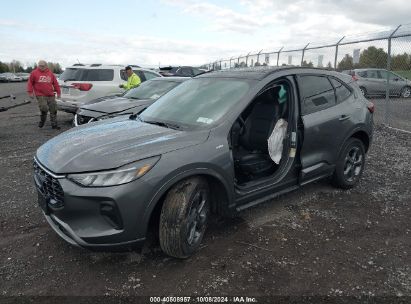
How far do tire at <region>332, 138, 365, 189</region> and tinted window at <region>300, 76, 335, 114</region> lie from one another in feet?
2.31

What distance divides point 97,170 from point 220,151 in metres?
1.13

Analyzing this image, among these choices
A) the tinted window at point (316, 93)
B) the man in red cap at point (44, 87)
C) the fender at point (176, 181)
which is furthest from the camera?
the man in red cap at point (44, 87)

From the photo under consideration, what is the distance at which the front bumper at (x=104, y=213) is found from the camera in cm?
293

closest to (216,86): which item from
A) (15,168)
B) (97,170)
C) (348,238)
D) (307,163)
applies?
(307,163)

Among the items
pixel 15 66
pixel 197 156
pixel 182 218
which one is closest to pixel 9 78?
pixel 15 66

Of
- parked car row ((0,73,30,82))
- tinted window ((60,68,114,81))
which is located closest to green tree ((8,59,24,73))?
parked car row ((0,73,30,82))

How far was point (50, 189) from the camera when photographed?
321 cm

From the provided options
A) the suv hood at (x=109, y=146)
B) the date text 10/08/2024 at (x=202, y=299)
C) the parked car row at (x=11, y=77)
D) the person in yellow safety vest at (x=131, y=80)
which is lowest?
the date text 10/08/2024 at (x=202, y=299)

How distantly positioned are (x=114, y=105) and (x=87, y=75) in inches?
131

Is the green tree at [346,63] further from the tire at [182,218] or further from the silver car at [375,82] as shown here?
the tire at [182,218]

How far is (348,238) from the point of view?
3.93 meters

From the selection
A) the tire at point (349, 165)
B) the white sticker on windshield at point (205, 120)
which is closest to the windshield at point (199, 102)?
the white sticker on windshield at point (205, 120)

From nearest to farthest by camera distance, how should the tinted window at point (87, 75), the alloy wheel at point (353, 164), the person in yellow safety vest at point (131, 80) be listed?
the alloy wheel at point (353, 164)
the person in yellow safety vest at point (131, 80)
the tinted window at point (87, 75)

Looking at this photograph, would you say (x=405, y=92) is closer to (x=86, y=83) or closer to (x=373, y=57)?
(x=373, y=57)
